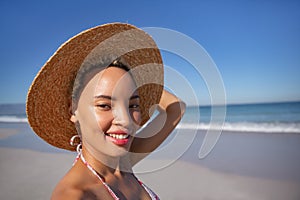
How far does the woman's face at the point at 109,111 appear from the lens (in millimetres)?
1269

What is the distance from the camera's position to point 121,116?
1290 millimetres

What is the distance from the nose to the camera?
128 cm

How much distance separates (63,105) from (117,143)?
0.48m

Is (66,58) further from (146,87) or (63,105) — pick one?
(146,87)

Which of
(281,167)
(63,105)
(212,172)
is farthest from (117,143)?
(281,167)

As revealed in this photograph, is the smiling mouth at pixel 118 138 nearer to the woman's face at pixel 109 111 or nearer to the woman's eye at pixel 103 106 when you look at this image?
the woman's face at pixel 109 111

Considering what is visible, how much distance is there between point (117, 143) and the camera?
4.34ft

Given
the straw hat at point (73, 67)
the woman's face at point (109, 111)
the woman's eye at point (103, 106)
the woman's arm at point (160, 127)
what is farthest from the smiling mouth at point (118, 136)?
the woman's arm at point (160, 127)

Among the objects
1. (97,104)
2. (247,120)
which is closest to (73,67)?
(97,104)

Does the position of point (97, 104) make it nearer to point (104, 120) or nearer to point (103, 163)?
point (104, 120)

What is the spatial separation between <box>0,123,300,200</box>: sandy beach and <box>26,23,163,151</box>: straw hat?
1372 mm

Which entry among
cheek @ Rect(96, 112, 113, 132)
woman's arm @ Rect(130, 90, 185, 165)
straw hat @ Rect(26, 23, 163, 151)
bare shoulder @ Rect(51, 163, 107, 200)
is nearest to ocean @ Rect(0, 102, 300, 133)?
woman's arm @ Rect(130, 90, 185, 165)

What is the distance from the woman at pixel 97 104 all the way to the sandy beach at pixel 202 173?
1.35 m

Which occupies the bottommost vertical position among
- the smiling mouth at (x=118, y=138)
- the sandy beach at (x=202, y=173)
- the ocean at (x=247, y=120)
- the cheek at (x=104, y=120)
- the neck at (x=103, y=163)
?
the ocean at (x=247, y=120)
